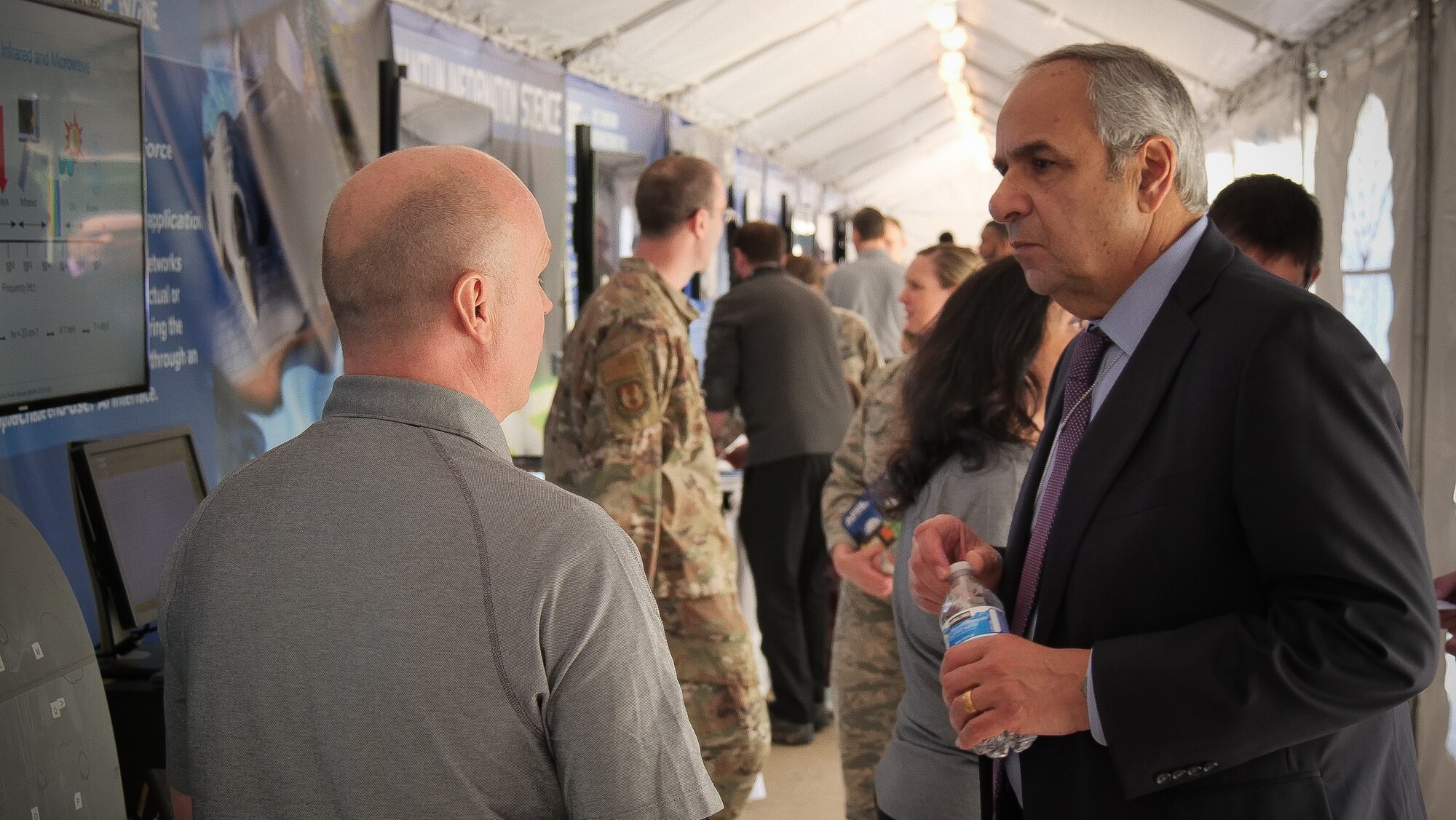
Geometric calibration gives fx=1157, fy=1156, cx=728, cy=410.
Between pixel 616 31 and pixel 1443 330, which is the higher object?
pixel 616 31

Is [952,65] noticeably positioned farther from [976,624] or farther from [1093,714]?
[1093,714]

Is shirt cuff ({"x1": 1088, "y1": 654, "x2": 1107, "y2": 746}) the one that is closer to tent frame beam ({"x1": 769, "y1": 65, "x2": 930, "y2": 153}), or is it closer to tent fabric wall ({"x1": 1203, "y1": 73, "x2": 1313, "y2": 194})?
tent fabric wall ({"x1": 1203, "y1": 73, "x2": 1313, "y2": 194})

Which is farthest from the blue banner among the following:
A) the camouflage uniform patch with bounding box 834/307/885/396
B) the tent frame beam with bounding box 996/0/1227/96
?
the tent frame beam with bounding box 996/0/1227/96

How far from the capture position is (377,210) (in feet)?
3.60

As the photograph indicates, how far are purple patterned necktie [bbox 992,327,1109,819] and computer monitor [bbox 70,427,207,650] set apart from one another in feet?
5.31

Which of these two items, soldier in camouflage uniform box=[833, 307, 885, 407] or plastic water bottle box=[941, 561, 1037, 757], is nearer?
plastic water bottle box=[941, 561, 1037, 757]

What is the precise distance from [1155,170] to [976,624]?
1.83 feet

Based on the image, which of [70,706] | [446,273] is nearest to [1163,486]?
[446,273]

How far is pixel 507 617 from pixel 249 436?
2.18 m

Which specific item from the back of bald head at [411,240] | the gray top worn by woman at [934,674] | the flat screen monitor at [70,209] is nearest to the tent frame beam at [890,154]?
the flat screen monitor at [70,209]

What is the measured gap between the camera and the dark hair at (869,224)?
287 inches

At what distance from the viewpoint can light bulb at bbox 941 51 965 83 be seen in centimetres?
897

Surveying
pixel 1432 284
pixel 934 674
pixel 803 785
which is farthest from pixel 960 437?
pixel 803 785

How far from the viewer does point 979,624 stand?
130 cm
